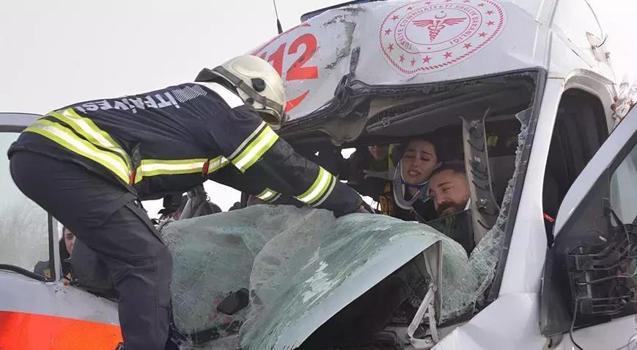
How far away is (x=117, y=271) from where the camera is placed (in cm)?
289

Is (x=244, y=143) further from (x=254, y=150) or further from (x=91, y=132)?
(x=91, y=132)

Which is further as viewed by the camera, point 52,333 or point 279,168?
point 279,168

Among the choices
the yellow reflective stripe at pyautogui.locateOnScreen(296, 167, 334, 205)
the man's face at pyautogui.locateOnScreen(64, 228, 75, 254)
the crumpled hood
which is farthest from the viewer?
the man's face at pyautogui.locateOnScreen(64, 228, 75, 254)

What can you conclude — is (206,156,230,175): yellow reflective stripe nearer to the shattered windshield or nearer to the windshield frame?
the shattered windshield

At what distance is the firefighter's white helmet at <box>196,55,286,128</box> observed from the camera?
3.36 meters

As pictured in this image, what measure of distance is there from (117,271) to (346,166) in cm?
232

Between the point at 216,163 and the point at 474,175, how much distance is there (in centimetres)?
127

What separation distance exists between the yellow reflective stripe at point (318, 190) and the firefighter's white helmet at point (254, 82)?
1.26 ft

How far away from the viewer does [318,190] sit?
3246mm

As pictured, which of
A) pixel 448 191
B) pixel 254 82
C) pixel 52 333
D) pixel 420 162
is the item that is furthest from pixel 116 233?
pixel 420 162

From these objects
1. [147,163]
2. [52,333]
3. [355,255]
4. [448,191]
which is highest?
[147,163]

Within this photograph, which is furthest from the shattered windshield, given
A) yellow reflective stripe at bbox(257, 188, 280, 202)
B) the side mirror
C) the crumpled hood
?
the side mirror

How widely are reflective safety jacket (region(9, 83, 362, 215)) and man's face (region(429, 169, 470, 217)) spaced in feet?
3.52

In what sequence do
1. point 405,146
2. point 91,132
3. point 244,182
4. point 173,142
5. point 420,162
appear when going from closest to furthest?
point 91,132, point 173,142, point 244,182, point 420,162, point 405,146
